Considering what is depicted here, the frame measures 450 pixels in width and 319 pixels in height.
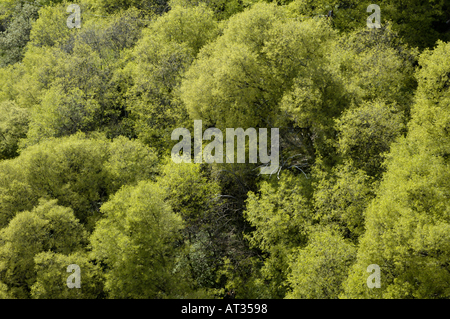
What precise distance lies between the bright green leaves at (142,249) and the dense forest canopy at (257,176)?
0.11 m

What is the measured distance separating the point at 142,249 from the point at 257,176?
540 inches

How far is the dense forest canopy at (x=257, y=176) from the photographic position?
25.2 meters

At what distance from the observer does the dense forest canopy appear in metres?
25.2

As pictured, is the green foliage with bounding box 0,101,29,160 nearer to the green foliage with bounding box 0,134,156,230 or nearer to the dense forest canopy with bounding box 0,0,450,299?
the dense forest canopy with bounding box 0,0,450,299

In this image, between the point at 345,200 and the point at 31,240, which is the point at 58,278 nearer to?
the point at 31,240

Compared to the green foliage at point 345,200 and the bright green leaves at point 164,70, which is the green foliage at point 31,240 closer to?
the bright green leaves at point 164,70

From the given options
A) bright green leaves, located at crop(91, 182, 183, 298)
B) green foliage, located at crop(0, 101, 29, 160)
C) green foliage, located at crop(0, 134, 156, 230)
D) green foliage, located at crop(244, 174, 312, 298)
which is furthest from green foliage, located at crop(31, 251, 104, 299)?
green foliage, located at crop(0, 101, 29, 160)

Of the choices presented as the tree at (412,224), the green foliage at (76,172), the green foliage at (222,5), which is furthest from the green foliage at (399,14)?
the green foliage at (76,172)

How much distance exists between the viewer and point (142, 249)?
30.0m

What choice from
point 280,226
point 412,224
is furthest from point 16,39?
point 412,224

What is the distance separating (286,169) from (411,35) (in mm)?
24012

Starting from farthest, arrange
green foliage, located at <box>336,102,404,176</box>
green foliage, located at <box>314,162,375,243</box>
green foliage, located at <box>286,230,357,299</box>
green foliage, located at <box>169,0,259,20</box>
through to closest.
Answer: green foliage, located at <box>169,0,259,20</box> < green foliage, located at <box>336,102,404,176</box> < green foliage, located at <box>314,162,375,243</box> < green foliage, located at <box>286,230,357,299</box>

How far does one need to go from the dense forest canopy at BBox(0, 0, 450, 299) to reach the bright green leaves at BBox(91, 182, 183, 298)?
0.38ft
